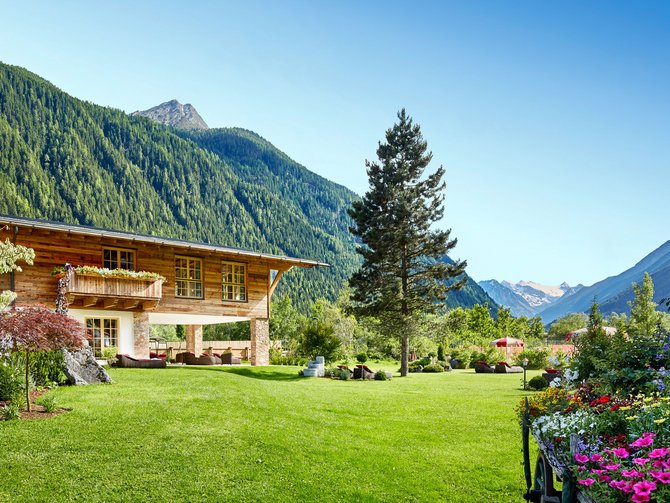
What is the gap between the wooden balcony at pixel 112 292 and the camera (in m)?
21.3

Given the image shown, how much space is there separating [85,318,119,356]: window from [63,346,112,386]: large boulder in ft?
25.1

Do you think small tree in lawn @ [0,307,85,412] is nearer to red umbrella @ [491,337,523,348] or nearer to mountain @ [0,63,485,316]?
red umbrella @ [491,337,523,348]

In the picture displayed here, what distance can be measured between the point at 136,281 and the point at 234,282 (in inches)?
228

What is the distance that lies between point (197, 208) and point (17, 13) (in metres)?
130

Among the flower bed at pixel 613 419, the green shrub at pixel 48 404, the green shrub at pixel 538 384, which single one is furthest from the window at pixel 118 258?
the flower bed at pixel 613 419

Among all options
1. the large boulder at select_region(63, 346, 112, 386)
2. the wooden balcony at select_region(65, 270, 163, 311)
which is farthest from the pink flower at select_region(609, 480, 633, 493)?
the wooden balcony at select_region(65, 270, 163, 311)

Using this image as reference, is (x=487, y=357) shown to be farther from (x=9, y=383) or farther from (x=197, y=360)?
(x=9, y=383)

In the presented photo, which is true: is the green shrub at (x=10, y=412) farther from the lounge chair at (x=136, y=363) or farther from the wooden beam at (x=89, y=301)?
the wooden beam at (x=89, y=301)

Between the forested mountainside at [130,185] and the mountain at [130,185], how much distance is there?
0.28 meters

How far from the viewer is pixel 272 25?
1698 cm

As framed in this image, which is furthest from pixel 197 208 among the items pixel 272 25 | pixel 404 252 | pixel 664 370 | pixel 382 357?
pixel 664 370

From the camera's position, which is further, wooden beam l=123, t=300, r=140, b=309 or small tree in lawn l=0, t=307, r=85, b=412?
wooden beam l=123, t=300, r=140, b=309

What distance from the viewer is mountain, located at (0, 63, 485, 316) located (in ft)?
380

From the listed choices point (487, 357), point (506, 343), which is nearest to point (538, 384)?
point (487, 357)
